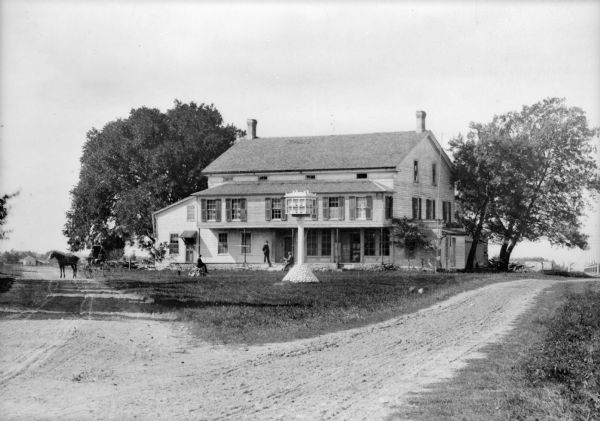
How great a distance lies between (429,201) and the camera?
52906mm

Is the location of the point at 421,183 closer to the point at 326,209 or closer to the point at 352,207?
the point at 352,207

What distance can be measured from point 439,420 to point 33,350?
710 cm

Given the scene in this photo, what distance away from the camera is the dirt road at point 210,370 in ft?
28.7

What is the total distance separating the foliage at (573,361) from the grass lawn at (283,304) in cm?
426

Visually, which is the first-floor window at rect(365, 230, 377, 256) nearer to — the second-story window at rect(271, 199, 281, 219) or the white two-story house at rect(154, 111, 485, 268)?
the white two-story house at rect(154, 111, 485, 268)

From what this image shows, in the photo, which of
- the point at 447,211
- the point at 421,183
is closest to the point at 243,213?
the point at 421,183

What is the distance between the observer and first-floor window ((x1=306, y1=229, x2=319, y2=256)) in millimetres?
50688

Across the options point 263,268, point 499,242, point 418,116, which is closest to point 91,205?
point 263,268

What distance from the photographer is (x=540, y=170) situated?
48.4m

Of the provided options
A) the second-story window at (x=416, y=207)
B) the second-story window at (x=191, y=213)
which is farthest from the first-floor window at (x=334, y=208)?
the second-story window at (x=191, y=213)

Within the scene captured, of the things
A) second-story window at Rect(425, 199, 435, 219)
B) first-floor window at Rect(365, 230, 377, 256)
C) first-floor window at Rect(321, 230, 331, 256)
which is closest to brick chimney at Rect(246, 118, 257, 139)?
first-floor window at Rect(321, 230, 331, 256)

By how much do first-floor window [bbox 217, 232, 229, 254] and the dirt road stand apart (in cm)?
3495

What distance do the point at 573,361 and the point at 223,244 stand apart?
1657 inches

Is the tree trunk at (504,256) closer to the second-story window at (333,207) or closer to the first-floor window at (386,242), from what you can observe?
the first-floor window at (386,242)
